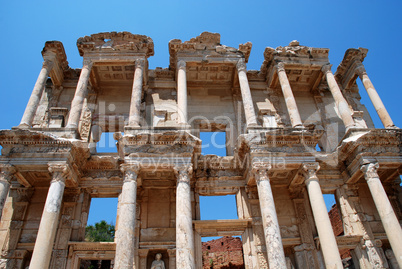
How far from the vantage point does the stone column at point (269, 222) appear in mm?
9187

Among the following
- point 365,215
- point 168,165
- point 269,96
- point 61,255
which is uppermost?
point 269,96

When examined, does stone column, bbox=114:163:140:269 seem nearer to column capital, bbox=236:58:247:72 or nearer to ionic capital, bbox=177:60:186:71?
ionic capital, bbox=177:60:186:71

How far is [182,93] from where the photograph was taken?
43.2ft

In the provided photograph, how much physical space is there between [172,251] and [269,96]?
29.8 feet

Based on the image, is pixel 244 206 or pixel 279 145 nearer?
pixel 279 145

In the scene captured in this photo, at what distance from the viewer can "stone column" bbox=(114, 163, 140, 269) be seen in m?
8.93

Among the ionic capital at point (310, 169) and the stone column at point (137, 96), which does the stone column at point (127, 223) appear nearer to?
the stone column at point (137, 96)

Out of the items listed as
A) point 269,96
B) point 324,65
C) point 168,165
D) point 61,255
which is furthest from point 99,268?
point 324,65

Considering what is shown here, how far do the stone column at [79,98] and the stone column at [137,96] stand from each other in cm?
202

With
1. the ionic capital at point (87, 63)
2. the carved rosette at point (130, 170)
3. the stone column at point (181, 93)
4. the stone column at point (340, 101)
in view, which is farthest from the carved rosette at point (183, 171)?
the stone column at point (340, 101)

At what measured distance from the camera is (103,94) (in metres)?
15.6

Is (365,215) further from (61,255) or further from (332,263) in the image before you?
(61,255)

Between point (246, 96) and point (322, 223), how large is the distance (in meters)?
5.90

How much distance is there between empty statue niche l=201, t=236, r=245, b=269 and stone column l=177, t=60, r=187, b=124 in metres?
9.75
